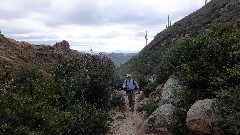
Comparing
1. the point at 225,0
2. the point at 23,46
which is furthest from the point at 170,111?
the point at 23,46

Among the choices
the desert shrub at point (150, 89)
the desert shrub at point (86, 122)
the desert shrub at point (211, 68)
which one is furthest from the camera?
the desert shrub at point (150, 89)

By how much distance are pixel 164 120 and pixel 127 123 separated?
2.89 meters

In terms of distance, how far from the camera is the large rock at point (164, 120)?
11531 mm

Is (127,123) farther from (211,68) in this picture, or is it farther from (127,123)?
(211,68)

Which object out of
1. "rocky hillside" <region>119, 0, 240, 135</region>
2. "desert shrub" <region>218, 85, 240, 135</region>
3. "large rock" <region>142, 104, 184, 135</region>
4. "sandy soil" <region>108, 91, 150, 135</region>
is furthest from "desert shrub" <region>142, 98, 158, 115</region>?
"desert shrub" <region>218, 85, 240, 135</region>

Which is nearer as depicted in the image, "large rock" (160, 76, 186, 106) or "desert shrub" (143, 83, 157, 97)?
"large rock" (160, 76, 186, 106)

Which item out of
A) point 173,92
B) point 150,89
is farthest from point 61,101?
point 150,89

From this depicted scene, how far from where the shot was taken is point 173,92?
13016 mm

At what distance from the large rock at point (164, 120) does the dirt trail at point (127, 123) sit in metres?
0.49

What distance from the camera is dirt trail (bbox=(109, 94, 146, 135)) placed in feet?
42.5

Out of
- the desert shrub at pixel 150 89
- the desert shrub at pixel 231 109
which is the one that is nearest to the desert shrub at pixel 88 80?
the desert shrub at pixel 150 89

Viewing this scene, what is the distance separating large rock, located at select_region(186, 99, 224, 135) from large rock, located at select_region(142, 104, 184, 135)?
1.24 metres

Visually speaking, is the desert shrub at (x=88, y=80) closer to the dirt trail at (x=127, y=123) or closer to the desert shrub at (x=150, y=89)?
the dirt trail at (x=127, y=123)

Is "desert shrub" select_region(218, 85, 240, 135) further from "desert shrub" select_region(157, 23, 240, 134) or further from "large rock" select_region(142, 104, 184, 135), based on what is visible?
"large rock" select_region(142, 104, 184, 135)
